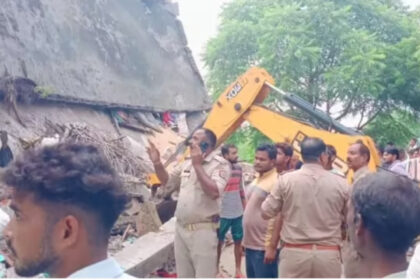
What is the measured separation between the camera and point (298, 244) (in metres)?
4.62

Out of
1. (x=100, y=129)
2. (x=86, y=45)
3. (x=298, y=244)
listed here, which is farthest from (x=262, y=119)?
(x=86, y=45)

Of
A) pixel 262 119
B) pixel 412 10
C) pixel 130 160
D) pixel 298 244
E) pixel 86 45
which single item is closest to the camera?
pixel 298 244

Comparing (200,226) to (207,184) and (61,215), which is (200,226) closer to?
(207,184)

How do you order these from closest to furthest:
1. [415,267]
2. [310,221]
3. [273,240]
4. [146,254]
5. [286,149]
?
[415,267] < [310,221] < [273,240] < [286,149] < [146,254]

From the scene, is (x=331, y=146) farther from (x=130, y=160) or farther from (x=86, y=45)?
(x=86, y=45)

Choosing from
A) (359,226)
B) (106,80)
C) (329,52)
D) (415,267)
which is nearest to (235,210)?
(415,267)

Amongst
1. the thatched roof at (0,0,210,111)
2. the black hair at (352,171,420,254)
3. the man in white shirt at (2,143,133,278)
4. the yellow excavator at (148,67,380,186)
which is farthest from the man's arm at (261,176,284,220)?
the thatched roof at (0,0,210,111)

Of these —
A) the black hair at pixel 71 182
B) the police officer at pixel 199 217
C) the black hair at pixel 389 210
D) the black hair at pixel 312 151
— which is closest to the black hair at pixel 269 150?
the police officer at pixel 199 217

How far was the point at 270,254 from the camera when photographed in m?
5.06

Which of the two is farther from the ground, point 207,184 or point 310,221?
point 207,184

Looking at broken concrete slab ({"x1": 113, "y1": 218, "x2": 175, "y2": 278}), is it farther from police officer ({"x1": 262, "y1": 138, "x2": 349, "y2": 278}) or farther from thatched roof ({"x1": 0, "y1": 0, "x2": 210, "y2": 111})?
thatched roof ({"x1": 0, "y1": 0, "x2": 210, "y2": 111})

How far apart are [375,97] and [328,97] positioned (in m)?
1.27

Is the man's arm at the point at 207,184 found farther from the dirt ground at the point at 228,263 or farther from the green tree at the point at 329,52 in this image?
the green tree at the point at 329,52

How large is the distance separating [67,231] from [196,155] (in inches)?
124
